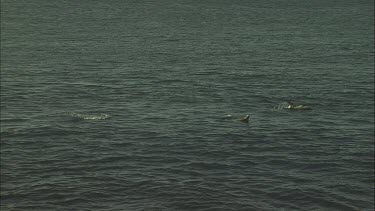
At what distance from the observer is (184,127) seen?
225 feet

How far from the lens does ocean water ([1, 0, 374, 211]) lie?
4906 cm

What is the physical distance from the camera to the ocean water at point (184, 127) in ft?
161

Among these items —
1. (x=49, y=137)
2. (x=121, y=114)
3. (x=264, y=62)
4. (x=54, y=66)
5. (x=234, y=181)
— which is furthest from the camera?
(x=264, y=62)

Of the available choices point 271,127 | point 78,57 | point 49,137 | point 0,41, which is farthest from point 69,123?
point 0,41

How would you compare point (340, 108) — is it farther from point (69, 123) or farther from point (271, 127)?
point (69, 123)

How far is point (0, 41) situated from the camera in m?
135

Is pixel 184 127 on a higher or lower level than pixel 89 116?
lower

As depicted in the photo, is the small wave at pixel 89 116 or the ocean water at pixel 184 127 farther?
the small wave at pixel 89 116

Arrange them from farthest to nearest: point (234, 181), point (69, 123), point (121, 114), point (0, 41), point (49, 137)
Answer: point (0, 41), point (121, 114), point (69, 123), point (49, 137), point (234, 181)

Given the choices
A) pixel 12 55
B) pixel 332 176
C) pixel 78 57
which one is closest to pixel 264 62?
pixel 78 57

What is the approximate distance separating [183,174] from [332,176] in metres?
12.2

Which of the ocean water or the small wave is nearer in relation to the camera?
the ocean water

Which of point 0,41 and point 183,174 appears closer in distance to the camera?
point 183,174

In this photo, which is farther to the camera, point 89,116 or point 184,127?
point 89,116
